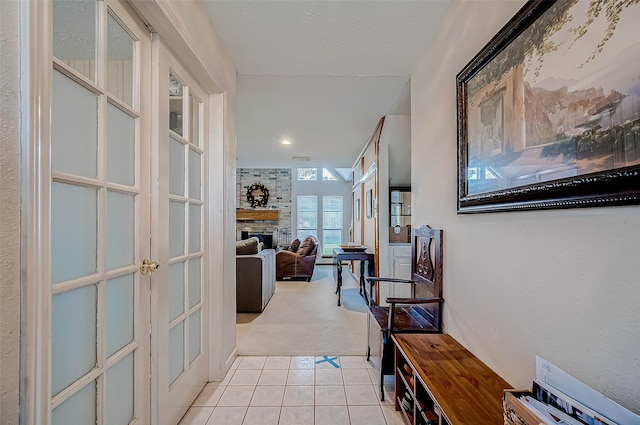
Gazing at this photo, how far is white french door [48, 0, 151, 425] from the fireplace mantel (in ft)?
23.1

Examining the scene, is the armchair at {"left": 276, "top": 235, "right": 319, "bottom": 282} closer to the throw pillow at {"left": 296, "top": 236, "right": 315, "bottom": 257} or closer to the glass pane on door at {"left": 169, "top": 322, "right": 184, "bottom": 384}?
the throw pillow at {"left": 296, "top": 236, "right": 315, "bottom": 257}

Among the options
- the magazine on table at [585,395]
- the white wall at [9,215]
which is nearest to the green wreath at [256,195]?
the white wall at [9,215]

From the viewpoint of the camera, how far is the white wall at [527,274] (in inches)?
30.7

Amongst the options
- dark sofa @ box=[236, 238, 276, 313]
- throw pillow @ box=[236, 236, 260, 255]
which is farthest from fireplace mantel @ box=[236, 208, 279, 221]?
dark sofa @ box=[236, 238, 276, 313]

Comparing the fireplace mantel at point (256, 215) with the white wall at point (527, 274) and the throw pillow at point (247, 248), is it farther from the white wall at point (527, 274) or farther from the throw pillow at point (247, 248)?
the white wall at point (527, 274)

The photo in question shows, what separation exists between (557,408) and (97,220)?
155cm

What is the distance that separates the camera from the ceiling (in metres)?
1.80

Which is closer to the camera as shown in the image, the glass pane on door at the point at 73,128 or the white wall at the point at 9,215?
the white wall at the point at 9,215

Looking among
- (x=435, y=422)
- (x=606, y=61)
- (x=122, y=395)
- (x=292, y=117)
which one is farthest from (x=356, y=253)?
(x=606, y=61)

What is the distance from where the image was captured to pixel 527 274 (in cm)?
111

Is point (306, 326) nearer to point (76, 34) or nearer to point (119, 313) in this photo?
point (119, 313)

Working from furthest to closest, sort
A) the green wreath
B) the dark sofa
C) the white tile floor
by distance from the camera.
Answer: the green wreath, the dark sofa, the white tile floor

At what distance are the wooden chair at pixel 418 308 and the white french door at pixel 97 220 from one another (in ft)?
4.43

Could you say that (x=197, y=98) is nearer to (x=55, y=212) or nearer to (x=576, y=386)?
(x=55, y=212)
